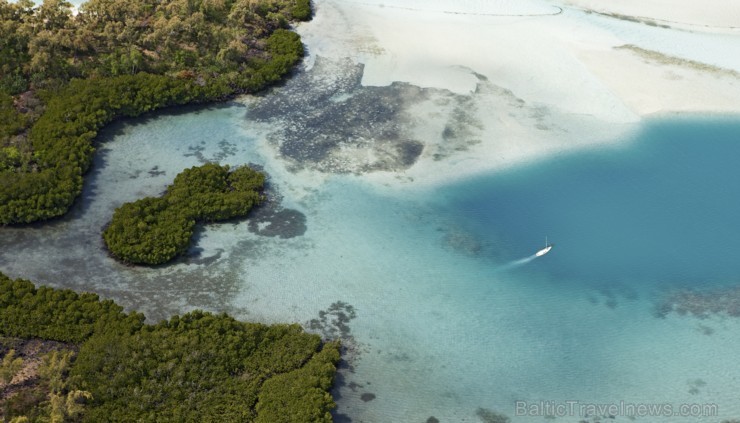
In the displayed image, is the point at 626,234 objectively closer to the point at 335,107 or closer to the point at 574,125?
the point at 574,125

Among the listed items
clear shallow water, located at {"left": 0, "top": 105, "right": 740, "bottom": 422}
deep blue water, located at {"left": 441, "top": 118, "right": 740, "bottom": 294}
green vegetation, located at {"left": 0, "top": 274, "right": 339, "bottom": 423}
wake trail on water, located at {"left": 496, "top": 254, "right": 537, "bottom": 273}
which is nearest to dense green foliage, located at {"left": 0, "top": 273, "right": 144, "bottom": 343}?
green vegetation, located at {"left": 0, "top": 274, "right": 339, "bottom": 423}

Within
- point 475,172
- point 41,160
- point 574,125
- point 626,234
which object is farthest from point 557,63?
point 41,160

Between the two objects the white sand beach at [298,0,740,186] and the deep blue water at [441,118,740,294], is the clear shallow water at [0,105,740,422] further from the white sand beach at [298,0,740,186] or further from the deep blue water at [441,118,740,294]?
the white sand beach at [298,0,740,186]

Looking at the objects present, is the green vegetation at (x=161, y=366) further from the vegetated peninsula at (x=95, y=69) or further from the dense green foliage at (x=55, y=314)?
the vegetated peninsula at (x=95, y=69)

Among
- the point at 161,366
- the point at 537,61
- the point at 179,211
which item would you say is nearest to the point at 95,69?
the point at 179,211

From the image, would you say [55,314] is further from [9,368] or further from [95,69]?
[95,69]

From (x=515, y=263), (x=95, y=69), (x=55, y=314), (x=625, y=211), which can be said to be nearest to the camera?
(x=55, y=314)

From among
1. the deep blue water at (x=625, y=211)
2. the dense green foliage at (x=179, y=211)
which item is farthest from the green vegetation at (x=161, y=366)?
the deep blue water at (x=625, y=211)
